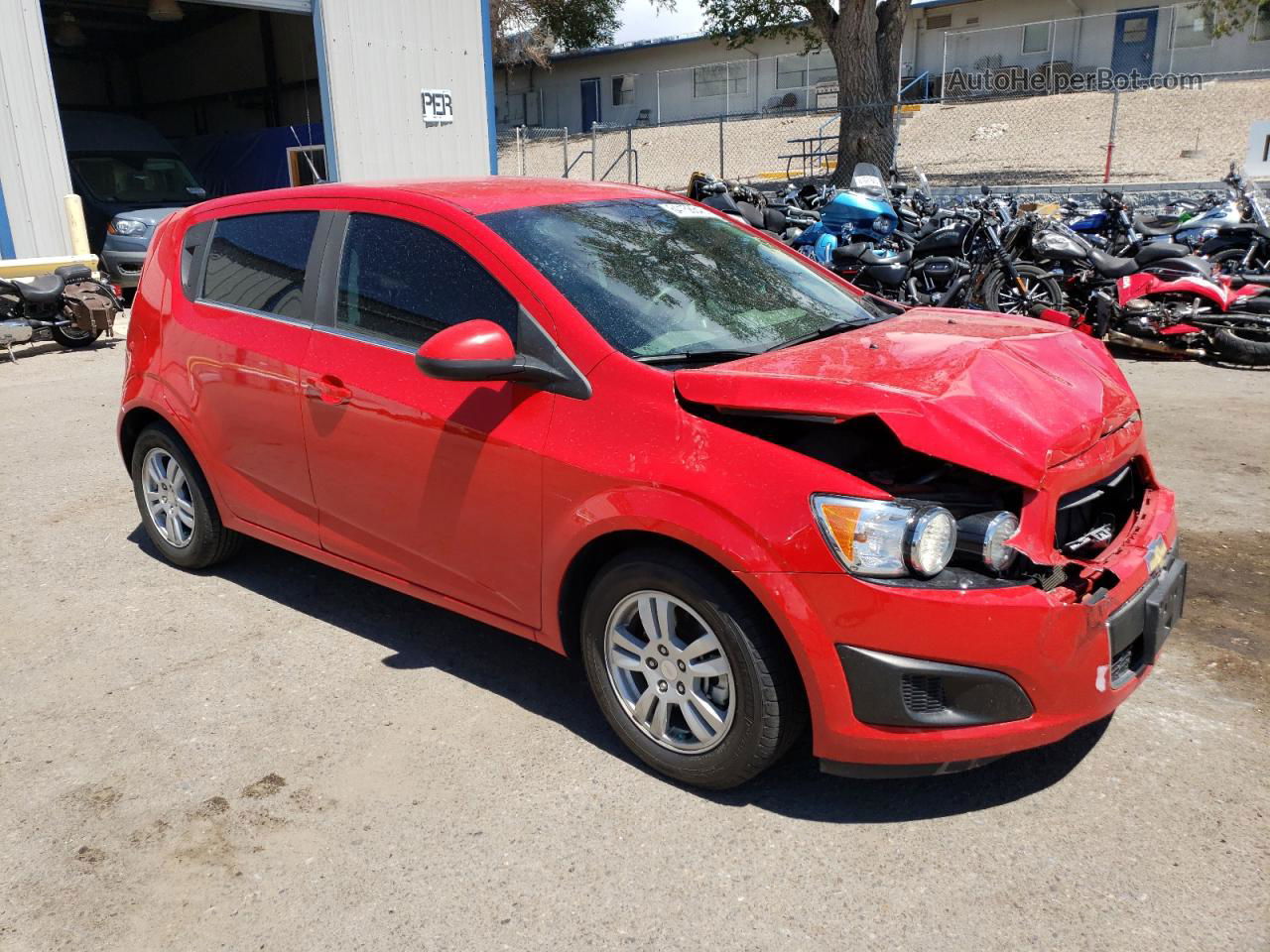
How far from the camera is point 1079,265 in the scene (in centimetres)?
1008

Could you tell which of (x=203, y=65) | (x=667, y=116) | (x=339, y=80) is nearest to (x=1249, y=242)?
(x=339, y=80)

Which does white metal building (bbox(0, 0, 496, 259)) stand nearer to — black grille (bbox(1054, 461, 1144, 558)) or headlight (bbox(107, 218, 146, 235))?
headlight (bbox(107, 218, 146, 235))

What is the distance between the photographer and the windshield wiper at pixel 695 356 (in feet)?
10.3

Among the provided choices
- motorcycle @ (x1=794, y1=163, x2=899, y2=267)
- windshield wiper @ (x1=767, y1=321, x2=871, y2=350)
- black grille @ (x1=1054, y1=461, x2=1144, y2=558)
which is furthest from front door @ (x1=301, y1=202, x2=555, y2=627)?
motorcycle @ (x1=794, y1=163, x2=899, y2=267)

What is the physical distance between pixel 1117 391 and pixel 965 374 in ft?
2.33

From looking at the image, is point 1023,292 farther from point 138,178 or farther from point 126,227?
point 138,178

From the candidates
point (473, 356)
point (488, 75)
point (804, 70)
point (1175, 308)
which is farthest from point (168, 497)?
point (804, 70)

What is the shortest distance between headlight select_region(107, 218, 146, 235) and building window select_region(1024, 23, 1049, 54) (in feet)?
109

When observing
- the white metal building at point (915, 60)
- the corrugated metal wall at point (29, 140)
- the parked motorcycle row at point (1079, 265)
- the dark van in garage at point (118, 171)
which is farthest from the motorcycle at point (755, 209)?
the white metal building at point (915, 60)

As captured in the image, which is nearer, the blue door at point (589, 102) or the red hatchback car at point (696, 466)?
the red hatchback car at point (696, 466)

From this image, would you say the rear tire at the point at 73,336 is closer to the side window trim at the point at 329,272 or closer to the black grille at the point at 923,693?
the side window trim at the point at 329,272

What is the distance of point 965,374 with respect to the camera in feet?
9.68

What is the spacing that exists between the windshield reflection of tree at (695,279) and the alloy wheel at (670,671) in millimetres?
800

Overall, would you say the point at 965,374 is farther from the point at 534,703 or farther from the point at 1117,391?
the point at 534,703
